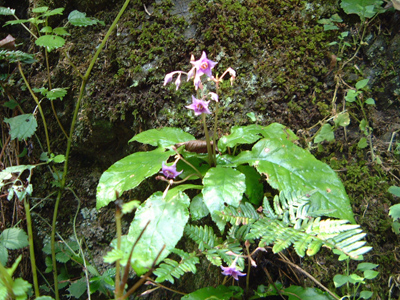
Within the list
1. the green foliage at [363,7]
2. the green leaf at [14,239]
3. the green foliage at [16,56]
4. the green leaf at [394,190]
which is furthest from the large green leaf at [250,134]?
the green foliage at [16,56]

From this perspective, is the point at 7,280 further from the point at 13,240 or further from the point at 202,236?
the point at 13,240

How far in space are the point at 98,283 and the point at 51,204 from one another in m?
0.93

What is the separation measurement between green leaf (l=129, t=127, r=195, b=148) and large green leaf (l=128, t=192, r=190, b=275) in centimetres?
39

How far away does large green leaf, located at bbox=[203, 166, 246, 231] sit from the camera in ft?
4.21

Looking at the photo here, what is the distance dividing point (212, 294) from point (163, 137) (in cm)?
89

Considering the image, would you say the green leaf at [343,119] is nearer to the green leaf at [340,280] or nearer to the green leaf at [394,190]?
the green leaf at [394,190]

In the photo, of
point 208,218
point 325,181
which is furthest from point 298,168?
point 208,218

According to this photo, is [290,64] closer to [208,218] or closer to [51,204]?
[208,218]

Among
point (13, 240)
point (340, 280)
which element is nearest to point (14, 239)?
point (13, 240)

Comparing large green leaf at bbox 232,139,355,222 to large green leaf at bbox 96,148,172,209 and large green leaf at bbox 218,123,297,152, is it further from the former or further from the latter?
large green leaf at bbox 96,148,172,209

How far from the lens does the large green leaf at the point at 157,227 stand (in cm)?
115

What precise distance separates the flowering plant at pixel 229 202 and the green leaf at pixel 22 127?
3.19 feet

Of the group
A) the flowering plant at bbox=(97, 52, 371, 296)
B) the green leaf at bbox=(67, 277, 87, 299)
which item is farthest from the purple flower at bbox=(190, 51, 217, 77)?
the green leaf at bbox=(67, 277, 87, 299)

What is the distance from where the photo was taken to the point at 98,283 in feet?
5.95
